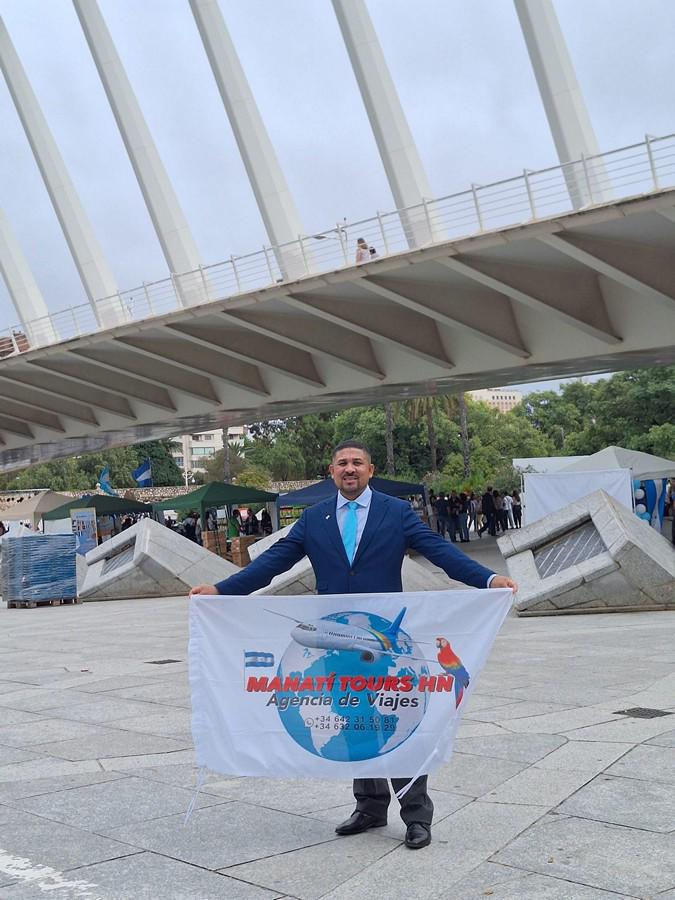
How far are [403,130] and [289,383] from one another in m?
8.80

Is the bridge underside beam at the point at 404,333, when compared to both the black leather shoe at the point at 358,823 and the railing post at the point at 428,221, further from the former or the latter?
the black leather shoe at the point at 358,823

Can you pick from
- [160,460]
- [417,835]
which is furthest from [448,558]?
[160,460]

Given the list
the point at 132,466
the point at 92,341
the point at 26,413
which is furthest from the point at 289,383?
the point at 132,466

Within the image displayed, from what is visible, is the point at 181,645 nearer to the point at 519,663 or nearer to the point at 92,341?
the point at 519,663

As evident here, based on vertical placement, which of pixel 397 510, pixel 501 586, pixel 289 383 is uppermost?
pixel 289 383

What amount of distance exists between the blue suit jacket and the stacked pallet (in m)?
16.7

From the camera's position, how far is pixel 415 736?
187 inches

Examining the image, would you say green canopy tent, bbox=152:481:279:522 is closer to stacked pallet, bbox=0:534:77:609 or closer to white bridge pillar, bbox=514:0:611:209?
stacked pallet, bbox=0:534:77:609

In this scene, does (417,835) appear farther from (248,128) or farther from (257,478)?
(257,478)

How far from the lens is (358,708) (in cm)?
487

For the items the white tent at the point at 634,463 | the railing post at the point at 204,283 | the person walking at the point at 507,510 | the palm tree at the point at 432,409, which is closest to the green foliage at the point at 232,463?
the palm tree at the point at 432,409

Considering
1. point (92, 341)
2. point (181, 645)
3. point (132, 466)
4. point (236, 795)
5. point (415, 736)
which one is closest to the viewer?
point (415, 736)

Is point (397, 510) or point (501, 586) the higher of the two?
point (397, 510)

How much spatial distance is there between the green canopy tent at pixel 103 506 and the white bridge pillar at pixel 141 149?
10208 millimetres
